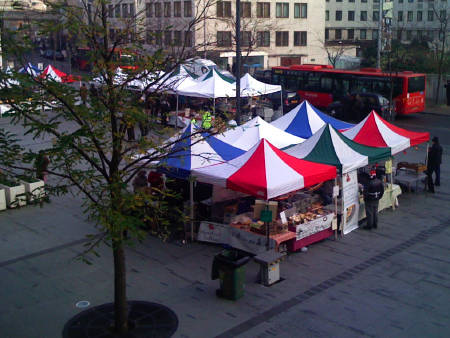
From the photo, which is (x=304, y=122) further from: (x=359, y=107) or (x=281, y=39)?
(x=281, y=39)

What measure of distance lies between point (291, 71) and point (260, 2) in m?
22.8

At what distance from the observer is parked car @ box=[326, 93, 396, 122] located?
27.5 metres

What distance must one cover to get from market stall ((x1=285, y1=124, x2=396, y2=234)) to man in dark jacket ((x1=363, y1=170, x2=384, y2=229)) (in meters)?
0.33

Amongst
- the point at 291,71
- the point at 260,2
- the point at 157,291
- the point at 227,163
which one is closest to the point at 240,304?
the point at 157,291

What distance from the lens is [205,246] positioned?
480 inches

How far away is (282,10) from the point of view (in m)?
58.5

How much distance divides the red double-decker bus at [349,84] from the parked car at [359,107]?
3.89ft

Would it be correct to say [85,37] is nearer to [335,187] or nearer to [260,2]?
[335,187]

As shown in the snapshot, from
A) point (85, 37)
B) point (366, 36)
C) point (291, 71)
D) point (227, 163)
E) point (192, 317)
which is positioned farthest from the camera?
point (366, 36)

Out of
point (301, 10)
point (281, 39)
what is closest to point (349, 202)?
point (281, 39)

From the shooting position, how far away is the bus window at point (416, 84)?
94.6 ft

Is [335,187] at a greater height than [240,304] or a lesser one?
greater

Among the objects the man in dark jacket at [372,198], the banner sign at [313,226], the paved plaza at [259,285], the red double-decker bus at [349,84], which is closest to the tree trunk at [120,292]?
the paved plaza at [259,285]

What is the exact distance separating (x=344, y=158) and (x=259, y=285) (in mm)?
4266
